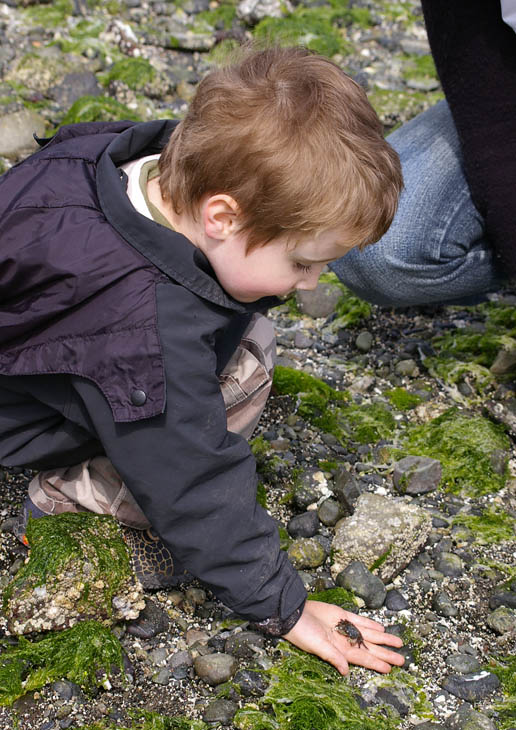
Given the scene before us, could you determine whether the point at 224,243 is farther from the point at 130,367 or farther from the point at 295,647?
the point at 295,647

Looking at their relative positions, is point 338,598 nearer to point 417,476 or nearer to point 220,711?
point 220,711

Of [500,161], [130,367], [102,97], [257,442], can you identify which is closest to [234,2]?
[102,97]

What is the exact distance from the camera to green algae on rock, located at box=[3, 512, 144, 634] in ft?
8.30

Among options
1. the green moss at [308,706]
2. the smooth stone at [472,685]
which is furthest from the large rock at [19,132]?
the smooth stone at [472,685]

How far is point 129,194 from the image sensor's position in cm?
255

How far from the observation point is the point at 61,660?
8.08ft

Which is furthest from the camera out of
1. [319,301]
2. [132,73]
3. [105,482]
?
[132,73]

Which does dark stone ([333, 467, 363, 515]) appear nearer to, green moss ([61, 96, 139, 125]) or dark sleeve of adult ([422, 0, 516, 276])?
dark sleeve of adult ([422, 0, 516, 276])

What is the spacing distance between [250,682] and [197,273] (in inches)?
Answer: 50.2

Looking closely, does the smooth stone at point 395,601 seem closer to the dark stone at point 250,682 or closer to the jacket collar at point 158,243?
the dark stone at point 250,682

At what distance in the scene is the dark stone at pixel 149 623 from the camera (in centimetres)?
264

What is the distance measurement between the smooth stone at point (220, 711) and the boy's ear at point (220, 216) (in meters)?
1.41

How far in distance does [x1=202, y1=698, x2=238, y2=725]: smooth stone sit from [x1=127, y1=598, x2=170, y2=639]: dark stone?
34 cm

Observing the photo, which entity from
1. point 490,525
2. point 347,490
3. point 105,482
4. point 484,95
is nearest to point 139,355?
point 105,482
